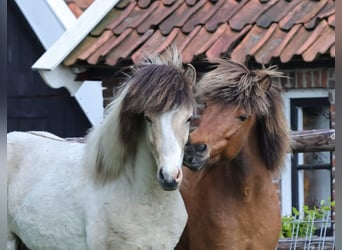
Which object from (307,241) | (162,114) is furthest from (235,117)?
(307,241)

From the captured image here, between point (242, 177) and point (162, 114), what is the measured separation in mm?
912

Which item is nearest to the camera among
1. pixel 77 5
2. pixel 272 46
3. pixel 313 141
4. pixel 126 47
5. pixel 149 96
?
pixel 149 96

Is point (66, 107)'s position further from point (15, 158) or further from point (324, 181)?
point (15, 158)

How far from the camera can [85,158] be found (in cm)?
308

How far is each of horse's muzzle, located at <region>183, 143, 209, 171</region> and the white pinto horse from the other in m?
0.12

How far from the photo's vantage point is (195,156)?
9.45 ft

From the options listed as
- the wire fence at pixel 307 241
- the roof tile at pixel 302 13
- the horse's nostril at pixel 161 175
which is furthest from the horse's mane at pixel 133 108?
the roof tile at pixel 302 13

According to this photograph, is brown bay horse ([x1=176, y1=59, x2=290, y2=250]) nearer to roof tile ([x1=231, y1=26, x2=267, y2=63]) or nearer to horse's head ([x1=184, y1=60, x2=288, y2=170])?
horse's head ([x1=184, y1=60, x2=288, y2=170])

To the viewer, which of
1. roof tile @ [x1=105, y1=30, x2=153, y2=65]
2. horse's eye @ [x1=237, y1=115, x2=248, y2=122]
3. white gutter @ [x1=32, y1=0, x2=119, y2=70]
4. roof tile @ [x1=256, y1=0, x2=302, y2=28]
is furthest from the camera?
white gutter @ [x1=32, y1=0, x2=119, y2=70]

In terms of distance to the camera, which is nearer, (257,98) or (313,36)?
(257,98)

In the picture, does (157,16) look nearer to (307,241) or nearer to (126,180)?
(307,241)

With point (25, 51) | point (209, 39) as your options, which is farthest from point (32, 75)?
point (209, 39)

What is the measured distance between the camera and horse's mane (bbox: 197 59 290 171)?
3.28 m

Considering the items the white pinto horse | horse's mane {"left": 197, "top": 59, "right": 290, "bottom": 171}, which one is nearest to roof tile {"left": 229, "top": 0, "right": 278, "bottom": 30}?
horse's mane {"left": 197, "top": 59, "right": 290, "bottom": 171}
